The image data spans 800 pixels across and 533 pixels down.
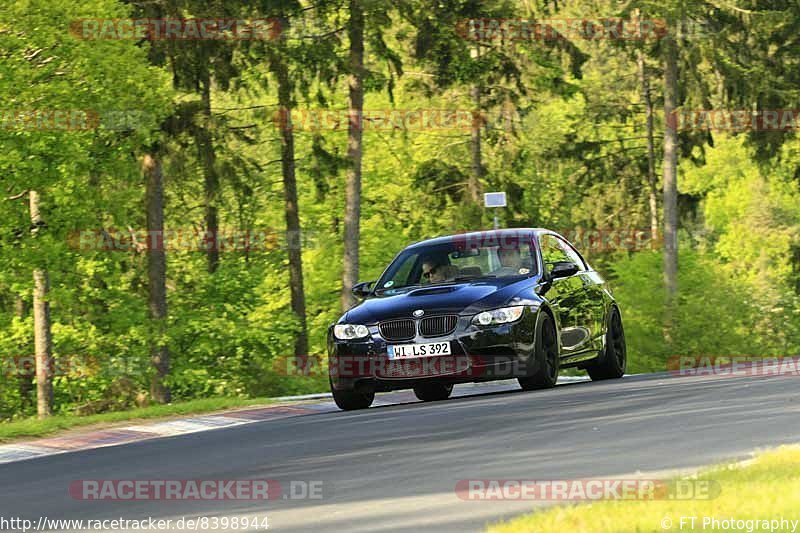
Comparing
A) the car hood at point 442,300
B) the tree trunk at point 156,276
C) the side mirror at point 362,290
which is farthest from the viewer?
the tree trunk at point 156,276

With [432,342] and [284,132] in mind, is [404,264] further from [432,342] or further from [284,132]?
[284,132]

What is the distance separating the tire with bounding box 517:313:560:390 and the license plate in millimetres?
1052

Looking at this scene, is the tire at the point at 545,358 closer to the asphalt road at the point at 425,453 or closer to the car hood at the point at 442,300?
the car hood at the point at 442,300

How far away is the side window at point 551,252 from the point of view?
17172mm

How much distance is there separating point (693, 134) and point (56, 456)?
3305 cm

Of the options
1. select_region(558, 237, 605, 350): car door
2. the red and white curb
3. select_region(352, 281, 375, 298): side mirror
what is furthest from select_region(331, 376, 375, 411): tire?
select_region(558, 237, 605, 350): car door

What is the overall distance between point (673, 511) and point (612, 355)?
11.6m

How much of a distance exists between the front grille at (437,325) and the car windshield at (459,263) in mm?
1130

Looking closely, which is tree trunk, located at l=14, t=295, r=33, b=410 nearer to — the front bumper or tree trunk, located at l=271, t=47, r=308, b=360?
tree trunk, located at l=271, t=47, r=308, b=360

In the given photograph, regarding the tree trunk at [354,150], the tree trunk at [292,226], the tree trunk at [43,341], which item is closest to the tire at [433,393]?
the tree trunk at [43,341]

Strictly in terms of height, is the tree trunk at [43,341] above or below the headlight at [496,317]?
below

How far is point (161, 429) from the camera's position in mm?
15391

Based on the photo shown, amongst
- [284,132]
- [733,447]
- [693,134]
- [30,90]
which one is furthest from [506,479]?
[693,134]

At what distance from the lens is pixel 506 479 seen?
8.91 m
